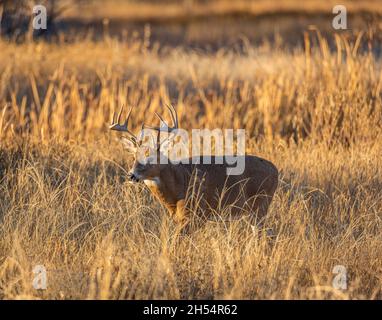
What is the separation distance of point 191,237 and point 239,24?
71.4 feet

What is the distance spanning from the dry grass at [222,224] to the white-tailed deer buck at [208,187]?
0.14 metres

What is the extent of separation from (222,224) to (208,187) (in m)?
0.32

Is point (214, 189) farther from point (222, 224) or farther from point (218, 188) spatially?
point (222, 224)

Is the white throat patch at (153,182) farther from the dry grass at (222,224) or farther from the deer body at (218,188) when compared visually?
the dry grass at (222,224)

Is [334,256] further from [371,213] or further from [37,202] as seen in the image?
[37,202]

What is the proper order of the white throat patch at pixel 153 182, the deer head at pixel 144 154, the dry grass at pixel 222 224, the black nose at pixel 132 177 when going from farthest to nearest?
1. the white throat patch at pixel 153 182
2. the deer head at pixel 144 154
3. the black nose at pixel 132 177
4. the dry grass at pixel 222 224

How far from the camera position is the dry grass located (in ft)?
20.0

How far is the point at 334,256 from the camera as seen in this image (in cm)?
668

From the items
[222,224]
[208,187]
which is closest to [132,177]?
[208,187]

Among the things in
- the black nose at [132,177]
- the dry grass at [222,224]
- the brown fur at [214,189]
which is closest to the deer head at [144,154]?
the black nose at [132,177]

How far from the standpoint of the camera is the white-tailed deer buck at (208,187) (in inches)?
285

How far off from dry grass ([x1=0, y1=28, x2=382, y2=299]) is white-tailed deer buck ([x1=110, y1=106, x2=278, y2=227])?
0.14 metres

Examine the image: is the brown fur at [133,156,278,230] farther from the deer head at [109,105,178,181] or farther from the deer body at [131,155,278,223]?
the deer head at [109,105,178,181]

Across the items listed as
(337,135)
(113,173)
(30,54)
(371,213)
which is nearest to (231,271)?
(371,213)
